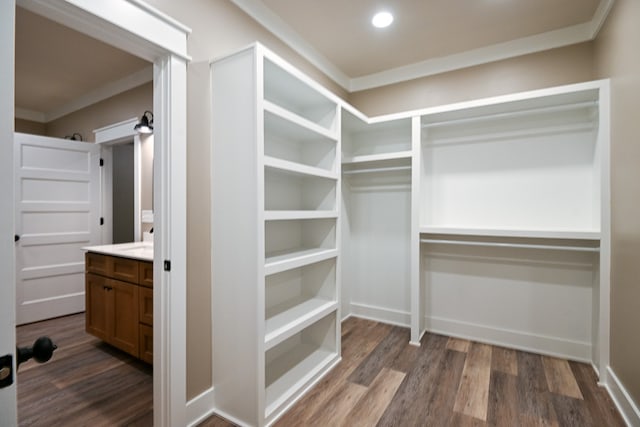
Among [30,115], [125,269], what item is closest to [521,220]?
[125,269]

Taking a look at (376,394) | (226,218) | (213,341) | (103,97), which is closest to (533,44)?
(226,218)

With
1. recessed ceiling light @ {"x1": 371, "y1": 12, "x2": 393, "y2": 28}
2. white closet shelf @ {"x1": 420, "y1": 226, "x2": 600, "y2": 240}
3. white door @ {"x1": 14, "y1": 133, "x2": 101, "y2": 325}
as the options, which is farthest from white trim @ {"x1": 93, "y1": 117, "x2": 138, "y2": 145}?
white closet shelf @ {"x1": 420, "y1": 226, "x2": 600, "y2": 240}

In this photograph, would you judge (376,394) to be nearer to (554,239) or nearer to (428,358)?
(428,358)

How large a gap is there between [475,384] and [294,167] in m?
2.01

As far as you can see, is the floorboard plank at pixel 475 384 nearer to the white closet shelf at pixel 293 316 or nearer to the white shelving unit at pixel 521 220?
the white shelving unit at pixel 521 220

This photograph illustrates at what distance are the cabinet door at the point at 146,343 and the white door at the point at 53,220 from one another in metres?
2.23

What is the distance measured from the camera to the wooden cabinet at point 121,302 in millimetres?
2326

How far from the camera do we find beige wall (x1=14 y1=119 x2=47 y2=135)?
179 inches

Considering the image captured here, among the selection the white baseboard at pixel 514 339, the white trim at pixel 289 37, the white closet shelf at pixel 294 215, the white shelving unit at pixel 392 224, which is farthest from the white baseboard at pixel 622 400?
the white trim at pixel 289 37

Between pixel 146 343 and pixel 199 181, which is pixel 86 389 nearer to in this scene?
pixel 146 343

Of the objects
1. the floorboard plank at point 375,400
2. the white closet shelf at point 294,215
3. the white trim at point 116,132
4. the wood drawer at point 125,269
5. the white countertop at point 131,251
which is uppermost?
the white trim at point 116,132

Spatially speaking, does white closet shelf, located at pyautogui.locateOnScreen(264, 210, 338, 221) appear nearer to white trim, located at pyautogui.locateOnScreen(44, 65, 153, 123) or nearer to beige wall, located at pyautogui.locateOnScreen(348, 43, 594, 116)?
beige wall, located at pyautogui.locateOnScreen(348, 43, 594, 116)

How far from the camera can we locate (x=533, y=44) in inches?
105

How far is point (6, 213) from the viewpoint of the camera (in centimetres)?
66
